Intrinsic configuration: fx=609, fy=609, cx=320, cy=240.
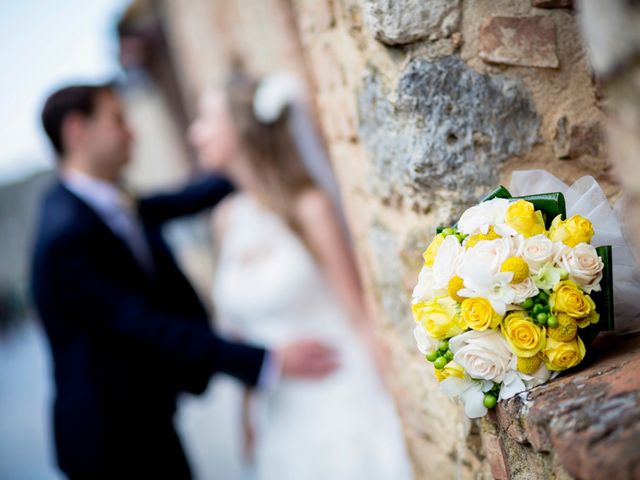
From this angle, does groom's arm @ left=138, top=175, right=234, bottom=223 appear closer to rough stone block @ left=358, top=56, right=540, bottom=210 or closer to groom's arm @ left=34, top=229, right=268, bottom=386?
groom's arm @ left=34, top=229, right=268, bottom=386

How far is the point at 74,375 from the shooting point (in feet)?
7.89

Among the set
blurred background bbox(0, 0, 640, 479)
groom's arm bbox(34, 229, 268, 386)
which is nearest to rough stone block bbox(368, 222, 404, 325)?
blurred background bbox(0, 0, 640, 479)

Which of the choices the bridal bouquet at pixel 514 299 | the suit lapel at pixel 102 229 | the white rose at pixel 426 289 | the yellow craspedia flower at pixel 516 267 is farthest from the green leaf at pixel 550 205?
the suit lapel at pixel 102 229

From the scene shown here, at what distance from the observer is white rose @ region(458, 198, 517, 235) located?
1.04 m

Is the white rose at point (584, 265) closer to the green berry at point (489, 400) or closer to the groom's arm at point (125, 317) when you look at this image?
the green berry at point (489, 400)

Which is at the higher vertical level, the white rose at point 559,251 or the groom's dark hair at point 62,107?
the groom's dark hair at point 62,107

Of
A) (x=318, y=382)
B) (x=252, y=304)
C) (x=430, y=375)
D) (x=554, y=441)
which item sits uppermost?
(x=554, y=441)

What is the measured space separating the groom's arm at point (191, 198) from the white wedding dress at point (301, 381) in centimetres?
14

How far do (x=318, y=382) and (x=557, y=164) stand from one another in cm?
171

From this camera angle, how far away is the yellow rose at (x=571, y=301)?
978 mm

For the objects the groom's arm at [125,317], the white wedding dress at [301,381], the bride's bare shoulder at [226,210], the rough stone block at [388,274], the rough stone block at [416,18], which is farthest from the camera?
the bride's bare shoulder at [226,210]

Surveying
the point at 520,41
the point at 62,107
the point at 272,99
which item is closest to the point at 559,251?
the point at 520,41

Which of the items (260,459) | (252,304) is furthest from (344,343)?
(260,459)

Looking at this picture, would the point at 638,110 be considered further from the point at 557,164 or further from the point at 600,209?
the point at 557,164
